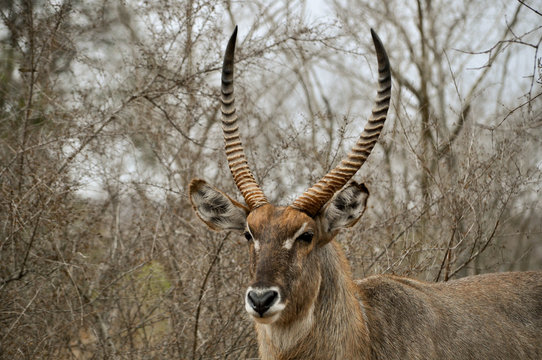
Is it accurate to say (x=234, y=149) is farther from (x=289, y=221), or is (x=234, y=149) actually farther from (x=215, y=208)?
(x=289, y=221)

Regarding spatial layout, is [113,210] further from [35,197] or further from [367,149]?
[367,149]

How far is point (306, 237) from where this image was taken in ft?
19.0

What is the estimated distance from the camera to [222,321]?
8562 millimetres

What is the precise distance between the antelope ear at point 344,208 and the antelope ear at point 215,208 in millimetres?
811

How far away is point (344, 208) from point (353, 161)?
1.48 ft

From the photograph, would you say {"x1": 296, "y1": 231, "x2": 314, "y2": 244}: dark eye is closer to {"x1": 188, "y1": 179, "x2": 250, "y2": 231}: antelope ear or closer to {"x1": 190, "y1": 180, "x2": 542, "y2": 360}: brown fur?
{"x1": 190, "y1": 180, "x2": 542, "y2": 360}: brown fur

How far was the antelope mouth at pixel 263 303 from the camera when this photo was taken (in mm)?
5176

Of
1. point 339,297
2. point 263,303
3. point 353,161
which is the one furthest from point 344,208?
point 263,303

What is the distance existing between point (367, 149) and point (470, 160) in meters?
3.50

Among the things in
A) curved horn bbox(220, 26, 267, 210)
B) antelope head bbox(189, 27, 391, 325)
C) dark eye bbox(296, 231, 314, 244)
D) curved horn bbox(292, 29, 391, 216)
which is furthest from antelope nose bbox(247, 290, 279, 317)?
curved horn bbox(220, 26, 267, 210)

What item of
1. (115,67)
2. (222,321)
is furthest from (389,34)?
(222,321)

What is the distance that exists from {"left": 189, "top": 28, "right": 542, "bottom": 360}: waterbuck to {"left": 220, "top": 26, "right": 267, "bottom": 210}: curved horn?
0.04ft

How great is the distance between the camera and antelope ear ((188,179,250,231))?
6.35 m

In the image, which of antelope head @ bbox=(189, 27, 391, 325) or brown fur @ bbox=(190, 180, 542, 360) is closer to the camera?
antelope head @ bbox=(189, 27, 391, 325)
